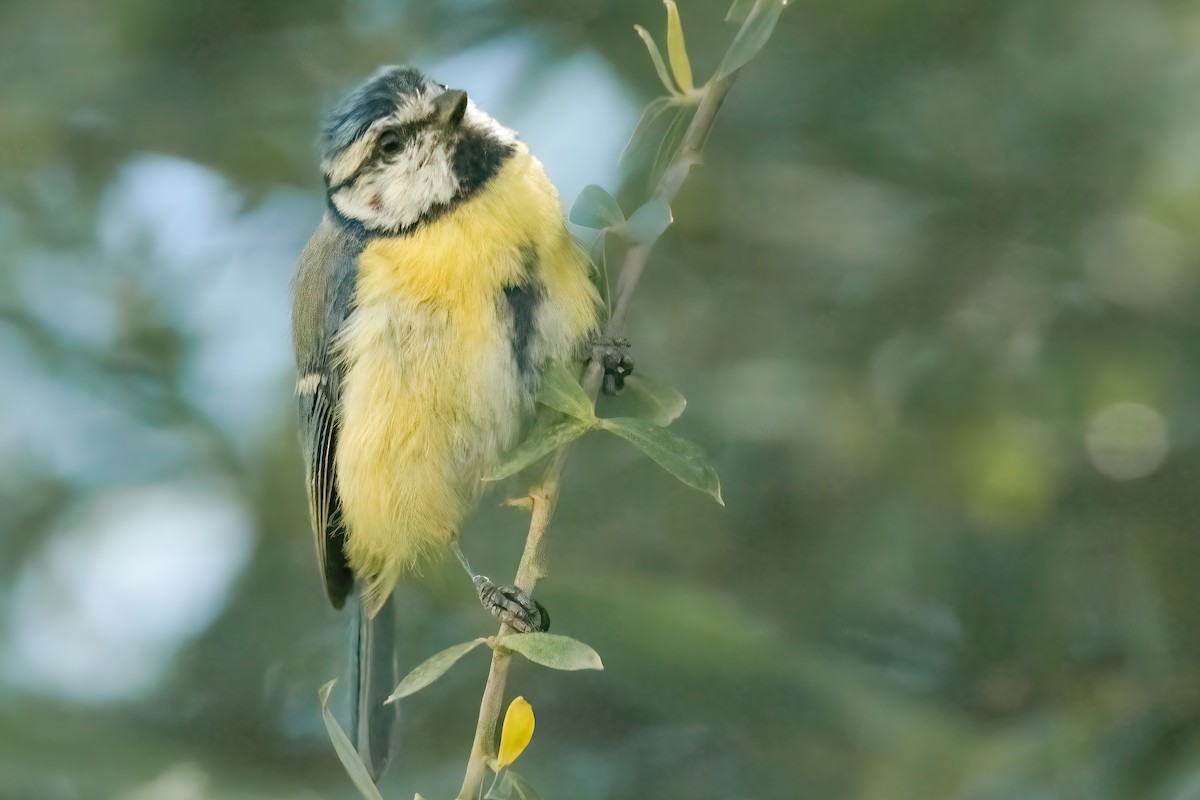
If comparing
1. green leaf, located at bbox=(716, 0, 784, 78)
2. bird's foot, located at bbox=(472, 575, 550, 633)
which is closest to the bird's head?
bird's foot, located at bbox=(472, 575, 550, 633)

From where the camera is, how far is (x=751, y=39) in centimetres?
80

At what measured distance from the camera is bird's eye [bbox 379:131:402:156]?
136 cm

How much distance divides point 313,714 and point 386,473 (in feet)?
1.79

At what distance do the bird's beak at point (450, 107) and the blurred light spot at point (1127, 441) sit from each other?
2.44 ft

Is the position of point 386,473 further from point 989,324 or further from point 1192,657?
point 1192,657

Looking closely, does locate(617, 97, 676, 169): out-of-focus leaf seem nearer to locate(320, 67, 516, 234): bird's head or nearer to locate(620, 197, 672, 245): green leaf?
locate(620, 197, 672, 245): green leaf

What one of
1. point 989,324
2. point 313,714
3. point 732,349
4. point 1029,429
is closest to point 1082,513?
point 1029,429

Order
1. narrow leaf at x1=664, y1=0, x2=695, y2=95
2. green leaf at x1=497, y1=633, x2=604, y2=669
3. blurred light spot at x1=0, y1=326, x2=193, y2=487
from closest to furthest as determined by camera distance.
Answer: green leaf at x1=497, y1=633, x2=604, y2=669 → narrow leaf at x1=664, y1=0, x2=695, y2=95 → blurred light spot at x1=0, y1=326, x2=193, y2=487

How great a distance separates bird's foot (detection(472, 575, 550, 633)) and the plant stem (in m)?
0.16

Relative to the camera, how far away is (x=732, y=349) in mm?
1521

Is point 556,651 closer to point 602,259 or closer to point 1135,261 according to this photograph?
point 602,259

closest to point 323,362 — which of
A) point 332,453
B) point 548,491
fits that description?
point 332,453

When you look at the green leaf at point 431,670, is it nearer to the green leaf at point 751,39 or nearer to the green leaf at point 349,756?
the green leaf at point 349,756

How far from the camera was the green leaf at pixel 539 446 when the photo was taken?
81 cm
